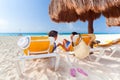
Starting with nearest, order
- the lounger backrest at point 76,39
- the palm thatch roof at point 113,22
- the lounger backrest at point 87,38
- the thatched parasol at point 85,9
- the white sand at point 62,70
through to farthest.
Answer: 1. the white sand at point 62,70
2. the thatched parasol at point 85,9
3. the lounger backrest at point 76,39
4. the lounger backrest at point 87,38
5. the palm thatch roof at point 113,22

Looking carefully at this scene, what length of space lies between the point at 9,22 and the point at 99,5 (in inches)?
1021

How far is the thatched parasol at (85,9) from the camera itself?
4.44m

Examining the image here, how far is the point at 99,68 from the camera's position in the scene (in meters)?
3.97

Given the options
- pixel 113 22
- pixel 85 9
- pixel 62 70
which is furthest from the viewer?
pixel 113 22

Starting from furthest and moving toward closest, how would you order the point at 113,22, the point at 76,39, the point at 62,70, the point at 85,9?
the point at 113,22
the point at 76,39
the point at 85,9
the point at 62,70

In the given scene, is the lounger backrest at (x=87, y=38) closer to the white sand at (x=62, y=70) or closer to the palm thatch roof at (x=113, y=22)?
the white sand at (x=62, y=70)

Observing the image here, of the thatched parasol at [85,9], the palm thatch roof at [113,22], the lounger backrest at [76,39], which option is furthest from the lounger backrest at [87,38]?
the palm thatch roof at [113,22]

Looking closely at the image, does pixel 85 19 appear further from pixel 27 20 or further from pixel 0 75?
pixel 27 20

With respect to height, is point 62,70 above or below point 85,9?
below

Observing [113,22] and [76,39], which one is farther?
[113,22]

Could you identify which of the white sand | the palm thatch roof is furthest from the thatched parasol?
the palm thatch roof

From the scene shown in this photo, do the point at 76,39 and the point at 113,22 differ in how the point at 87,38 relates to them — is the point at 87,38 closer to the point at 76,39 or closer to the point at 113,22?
the point at 76,39

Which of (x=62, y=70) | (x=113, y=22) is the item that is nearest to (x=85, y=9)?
(x=62, y=70)

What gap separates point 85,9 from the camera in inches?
180
